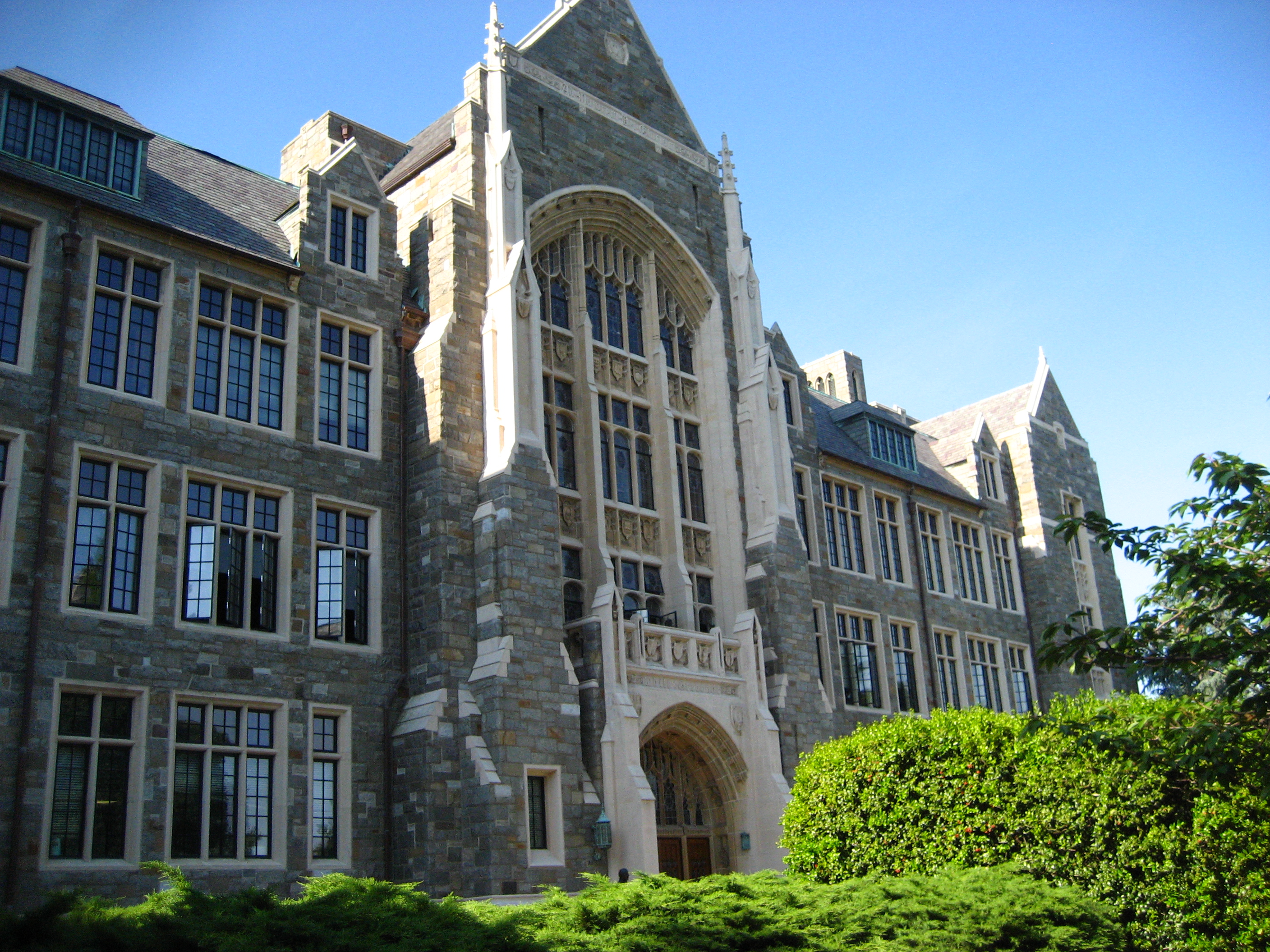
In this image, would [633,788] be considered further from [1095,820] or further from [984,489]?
[984,489]

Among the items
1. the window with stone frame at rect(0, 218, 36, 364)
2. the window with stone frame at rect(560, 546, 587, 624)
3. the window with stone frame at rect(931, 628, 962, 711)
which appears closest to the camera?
the window with stone frame at rect(0, 218, 36, 364)

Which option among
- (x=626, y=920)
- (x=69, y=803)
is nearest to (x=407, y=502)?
(x=69, y=803)

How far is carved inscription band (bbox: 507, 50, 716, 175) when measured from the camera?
88.0 feet

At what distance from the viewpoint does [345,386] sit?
2275 centimetres

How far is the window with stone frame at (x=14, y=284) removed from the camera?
732 inches

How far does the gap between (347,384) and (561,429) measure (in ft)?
16.1

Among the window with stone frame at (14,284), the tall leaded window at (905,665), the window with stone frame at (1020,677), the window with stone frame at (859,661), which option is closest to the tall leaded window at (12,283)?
the window with stone frame at (14,284)

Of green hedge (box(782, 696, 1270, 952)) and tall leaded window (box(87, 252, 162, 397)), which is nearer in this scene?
green hedge (box(782, 696, 1270, 952))

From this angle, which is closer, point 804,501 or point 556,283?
point 556,283

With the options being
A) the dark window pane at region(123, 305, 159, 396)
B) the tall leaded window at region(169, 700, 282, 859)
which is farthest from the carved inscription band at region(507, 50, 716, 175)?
the tall leaded window at region(169, 700, 282, 859)

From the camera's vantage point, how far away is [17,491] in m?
17.9

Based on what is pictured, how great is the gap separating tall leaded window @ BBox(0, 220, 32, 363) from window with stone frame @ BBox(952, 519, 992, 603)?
27.1 meters

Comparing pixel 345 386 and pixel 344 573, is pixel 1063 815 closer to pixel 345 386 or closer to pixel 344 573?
pixel 344 573

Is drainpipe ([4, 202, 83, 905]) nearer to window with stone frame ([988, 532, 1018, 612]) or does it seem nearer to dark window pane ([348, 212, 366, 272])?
dark window pane ([348, 212, 366, 272])
